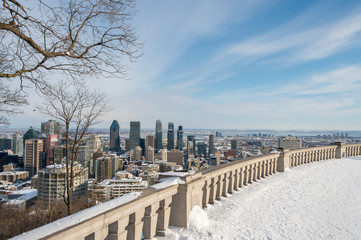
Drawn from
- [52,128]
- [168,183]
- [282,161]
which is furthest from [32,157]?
[168,183]

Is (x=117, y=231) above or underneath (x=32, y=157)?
above

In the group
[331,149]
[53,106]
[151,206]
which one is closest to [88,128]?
[53,106]

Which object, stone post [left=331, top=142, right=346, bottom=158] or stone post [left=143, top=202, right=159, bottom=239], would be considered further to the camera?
stone post [left=331, top=142, right=346, bottom=158]

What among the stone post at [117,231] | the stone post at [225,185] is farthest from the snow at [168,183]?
the stone post at [225,185]

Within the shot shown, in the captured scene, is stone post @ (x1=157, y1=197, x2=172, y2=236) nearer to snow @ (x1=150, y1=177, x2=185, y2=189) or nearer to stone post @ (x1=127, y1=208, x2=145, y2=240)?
snow @ (x1=150, y1=177, x2=185, y2=189)

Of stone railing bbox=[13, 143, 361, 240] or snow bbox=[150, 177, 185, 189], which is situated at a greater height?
snow bbox=[150, 177, 185, 189]

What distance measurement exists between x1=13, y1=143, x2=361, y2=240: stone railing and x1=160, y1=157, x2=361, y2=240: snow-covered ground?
307mm

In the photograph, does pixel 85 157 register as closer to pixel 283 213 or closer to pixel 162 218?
pixel 162 218

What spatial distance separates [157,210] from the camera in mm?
4664

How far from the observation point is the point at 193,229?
5160 mm

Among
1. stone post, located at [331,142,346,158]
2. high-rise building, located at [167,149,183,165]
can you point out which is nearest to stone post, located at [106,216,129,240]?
stone post, located at [331,142,346,158]

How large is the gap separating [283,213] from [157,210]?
3.88 metres

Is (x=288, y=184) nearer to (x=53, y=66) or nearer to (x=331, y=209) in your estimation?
(x=331, y=209)

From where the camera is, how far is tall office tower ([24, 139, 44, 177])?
81812 millimetres
